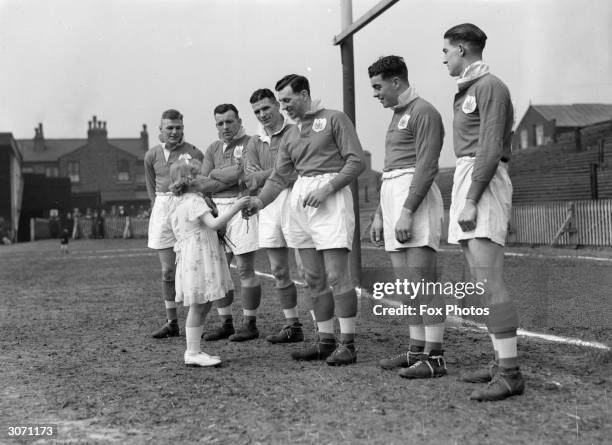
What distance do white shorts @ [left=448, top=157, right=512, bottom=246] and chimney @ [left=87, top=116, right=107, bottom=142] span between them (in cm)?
7262

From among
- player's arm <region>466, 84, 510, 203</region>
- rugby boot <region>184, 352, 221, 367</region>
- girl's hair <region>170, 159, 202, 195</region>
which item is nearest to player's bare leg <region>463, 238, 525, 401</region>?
player's arm <region>466, 84, 510, 203</region>

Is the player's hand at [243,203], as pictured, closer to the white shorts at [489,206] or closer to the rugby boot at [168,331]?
the white shorts at [489,206]

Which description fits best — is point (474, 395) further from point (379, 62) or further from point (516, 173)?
point (516, 173)

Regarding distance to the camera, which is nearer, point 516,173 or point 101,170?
point 516,173

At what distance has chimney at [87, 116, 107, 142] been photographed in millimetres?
72312

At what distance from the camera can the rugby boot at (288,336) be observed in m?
6.02

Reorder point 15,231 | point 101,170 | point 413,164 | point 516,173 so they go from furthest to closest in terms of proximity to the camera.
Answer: point 101,170
point 15,231
point 516,173
point 413,164

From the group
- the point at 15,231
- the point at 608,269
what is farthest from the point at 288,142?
the point at 15,231

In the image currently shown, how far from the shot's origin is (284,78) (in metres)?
5.15

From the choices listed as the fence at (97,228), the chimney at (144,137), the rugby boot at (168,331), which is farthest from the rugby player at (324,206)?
the chimney at (144,137)

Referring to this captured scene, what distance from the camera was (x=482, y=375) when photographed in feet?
13.8

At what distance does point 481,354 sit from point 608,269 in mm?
8012

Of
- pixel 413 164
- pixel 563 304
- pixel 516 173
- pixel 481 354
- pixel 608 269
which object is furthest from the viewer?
pixel 516 173

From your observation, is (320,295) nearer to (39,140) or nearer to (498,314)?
(498,314)
